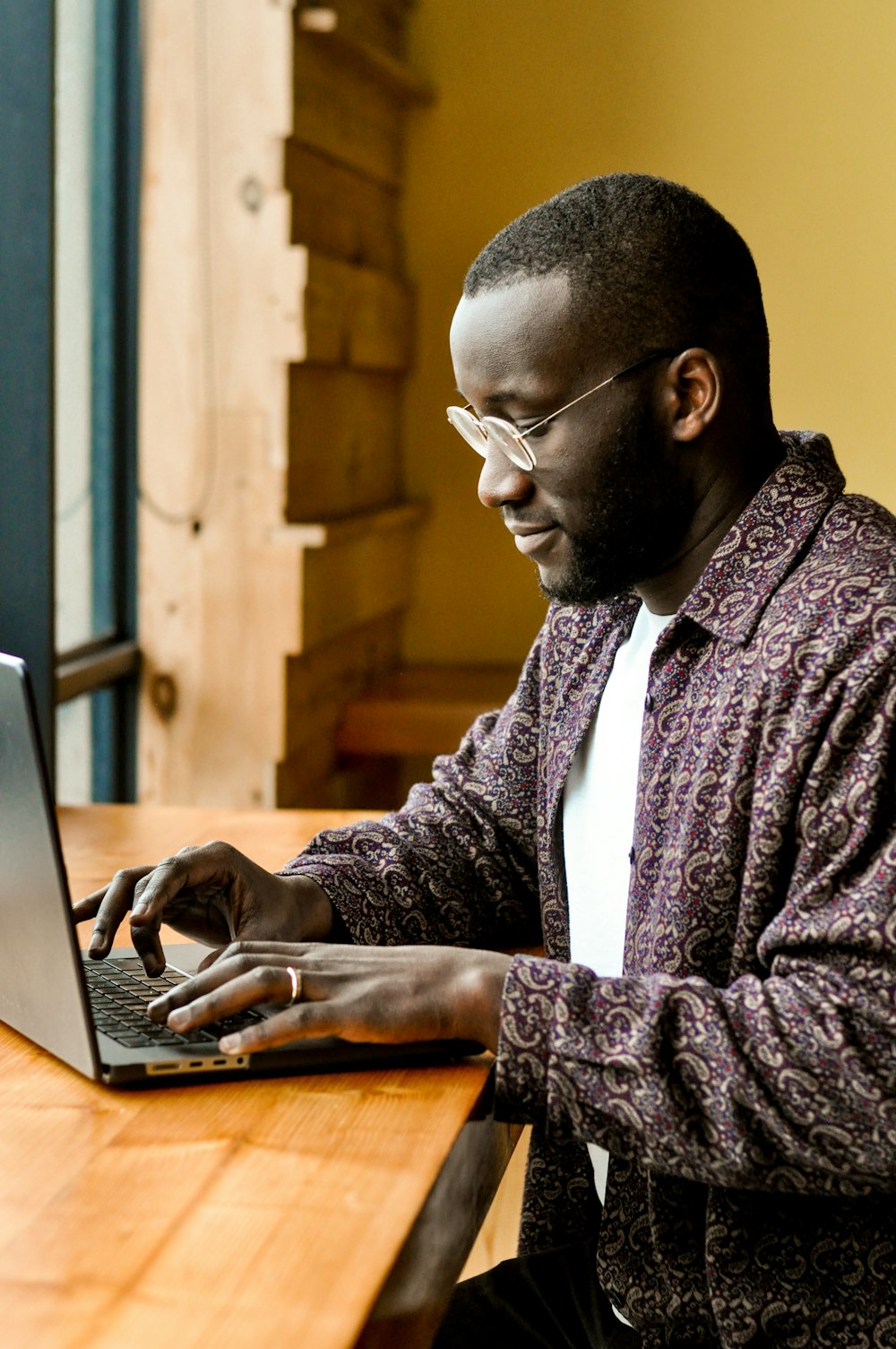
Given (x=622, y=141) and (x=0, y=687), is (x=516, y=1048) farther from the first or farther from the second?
(x=622, y=141)

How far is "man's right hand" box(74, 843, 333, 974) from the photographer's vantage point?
1184 mm

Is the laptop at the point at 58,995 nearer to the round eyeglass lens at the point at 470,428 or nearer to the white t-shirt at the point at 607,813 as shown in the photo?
the white t-shirt at the point at 607,813

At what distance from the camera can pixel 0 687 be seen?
961 millimetres

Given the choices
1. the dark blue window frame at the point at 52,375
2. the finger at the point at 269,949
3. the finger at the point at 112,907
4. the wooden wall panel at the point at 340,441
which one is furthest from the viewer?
the wooden wall panel at the point at 340,441

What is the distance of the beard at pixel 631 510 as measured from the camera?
3.96ft

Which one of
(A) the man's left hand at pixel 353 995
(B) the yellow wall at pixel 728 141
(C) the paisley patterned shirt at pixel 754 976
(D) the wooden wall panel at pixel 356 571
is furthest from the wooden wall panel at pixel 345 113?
(A) the man's left hand at pixel 353 995

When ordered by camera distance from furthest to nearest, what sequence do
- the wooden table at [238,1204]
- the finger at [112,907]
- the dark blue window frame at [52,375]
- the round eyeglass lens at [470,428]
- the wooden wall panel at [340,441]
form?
the wooden wall panel at [340,441] < the dark blue window frame at [52,375] < the round eyeglass lens at [470,428] < the finger at [112,907] < the wooden table at [238,1204]

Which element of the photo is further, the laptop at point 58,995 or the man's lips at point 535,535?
the man's lips at point 535,535

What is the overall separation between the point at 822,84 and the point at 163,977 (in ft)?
8.41

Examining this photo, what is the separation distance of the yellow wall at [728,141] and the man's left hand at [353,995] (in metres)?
2.34

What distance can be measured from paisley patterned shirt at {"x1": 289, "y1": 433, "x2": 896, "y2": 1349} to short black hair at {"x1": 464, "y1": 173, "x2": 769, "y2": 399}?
0.12 metres

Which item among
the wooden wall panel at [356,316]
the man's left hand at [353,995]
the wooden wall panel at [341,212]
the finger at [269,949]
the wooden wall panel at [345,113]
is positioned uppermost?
the wooden wall panel at [345,113]

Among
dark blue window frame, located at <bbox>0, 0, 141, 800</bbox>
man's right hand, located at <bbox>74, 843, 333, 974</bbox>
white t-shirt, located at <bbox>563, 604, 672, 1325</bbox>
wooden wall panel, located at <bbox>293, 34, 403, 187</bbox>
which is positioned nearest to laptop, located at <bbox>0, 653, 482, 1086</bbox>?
man's right hand, located at <bbox>74, 843, 333, 974</bbox>

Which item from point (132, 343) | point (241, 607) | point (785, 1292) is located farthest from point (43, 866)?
point (132, 343)
